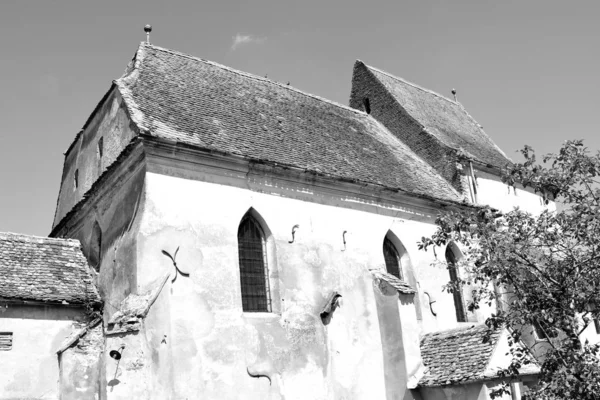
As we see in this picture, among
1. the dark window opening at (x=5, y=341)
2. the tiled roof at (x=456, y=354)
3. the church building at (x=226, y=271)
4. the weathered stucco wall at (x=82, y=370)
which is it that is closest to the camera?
the church building at (x=226, y=271)

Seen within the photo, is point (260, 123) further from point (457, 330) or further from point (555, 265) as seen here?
point (555, 265)

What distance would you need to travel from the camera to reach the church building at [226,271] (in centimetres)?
1191

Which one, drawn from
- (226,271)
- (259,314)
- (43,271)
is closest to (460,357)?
(259,314)

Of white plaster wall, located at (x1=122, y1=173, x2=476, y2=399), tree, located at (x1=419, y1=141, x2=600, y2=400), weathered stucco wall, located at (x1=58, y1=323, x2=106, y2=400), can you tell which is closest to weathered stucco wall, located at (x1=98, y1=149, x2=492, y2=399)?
white plaster wall, located at (x1=122, y1=173, x2=476, y2=399)

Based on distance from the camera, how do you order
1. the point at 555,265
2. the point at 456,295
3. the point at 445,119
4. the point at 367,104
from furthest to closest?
1. the point at 445,119
2. the point at 367,104
3. the point at 456,295
4. the point at 555,265

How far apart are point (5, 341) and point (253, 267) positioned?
5.38 m

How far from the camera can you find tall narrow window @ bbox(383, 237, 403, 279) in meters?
16.2

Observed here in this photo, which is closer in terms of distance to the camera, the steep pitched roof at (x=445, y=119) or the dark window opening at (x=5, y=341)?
the dark window opening at (x=5, y=341)

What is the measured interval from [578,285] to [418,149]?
12.4 metres

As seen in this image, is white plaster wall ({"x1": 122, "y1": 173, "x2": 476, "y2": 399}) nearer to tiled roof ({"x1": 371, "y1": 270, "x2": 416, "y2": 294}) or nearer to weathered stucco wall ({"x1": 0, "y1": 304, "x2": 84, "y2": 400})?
tiled roof ({"x1": 371, "y1": 270, "x2": 416, "y2": 294})

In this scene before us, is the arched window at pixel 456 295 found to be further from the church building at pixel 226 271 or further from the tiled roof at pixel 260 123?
the tiled roof at pixel 260 123

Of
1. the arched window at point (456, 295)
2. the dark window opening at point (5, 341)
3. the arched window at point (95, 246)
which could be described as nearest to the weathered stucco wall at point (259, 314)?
the arched window at point (456, 295)

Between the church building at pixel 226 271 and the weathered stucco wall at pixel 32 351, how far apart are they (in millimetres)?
28

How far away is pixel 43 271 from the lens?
1380 cm
